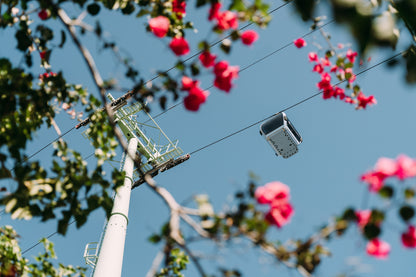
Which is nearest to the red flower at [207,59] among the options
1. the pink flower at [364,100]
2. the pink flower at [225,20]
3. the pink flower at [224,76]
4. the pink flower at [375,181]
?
the pink flower at [224,76]

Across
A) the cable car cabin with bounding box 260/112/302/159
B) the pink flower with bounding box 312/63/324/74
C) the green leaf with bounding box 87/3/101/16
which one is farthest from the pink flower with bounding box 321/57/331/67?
the green leaf with bounding box 87/3/101/16

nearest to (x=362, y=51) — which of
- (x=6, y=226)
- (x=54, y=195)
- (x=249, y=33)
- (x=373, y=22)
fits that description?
(x=373, y=22)

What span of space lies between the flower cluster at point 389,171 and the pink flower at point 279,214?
0.40 meters

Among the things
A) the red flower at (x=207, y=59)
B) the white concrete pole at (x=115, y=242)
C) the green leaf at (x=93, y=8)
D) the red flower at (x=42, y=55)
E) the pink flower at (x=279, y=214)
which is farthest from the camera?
the white concrete pole at (x=115, y=242)

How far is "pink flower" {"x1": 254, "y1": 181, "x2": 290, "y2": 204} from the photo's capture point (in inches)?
74.5

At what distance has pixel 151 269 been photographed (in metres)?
1.84

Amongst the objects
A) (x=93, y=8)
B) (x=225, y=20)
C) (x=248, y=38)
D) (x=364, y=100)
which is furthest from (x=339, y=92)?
(x=93, y=8)

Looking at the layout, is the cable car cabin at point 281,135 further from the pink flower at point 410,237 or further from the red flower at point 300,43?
the pink flower at point 410,237

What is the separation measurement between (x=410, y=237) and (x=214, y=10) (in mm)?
1744

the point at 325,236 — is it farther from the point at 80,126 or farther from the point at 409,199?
the point at 80,126

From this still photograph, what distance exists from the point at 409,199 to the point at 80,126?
28.0ft

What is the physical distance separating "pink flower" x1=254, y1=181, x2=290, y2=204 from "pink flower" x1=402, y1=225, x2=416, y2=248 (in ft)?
1.81

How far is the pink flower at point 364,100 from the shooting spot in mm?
4688

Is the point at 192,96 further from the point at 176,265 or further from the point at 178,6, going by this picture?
the point at 176,265
